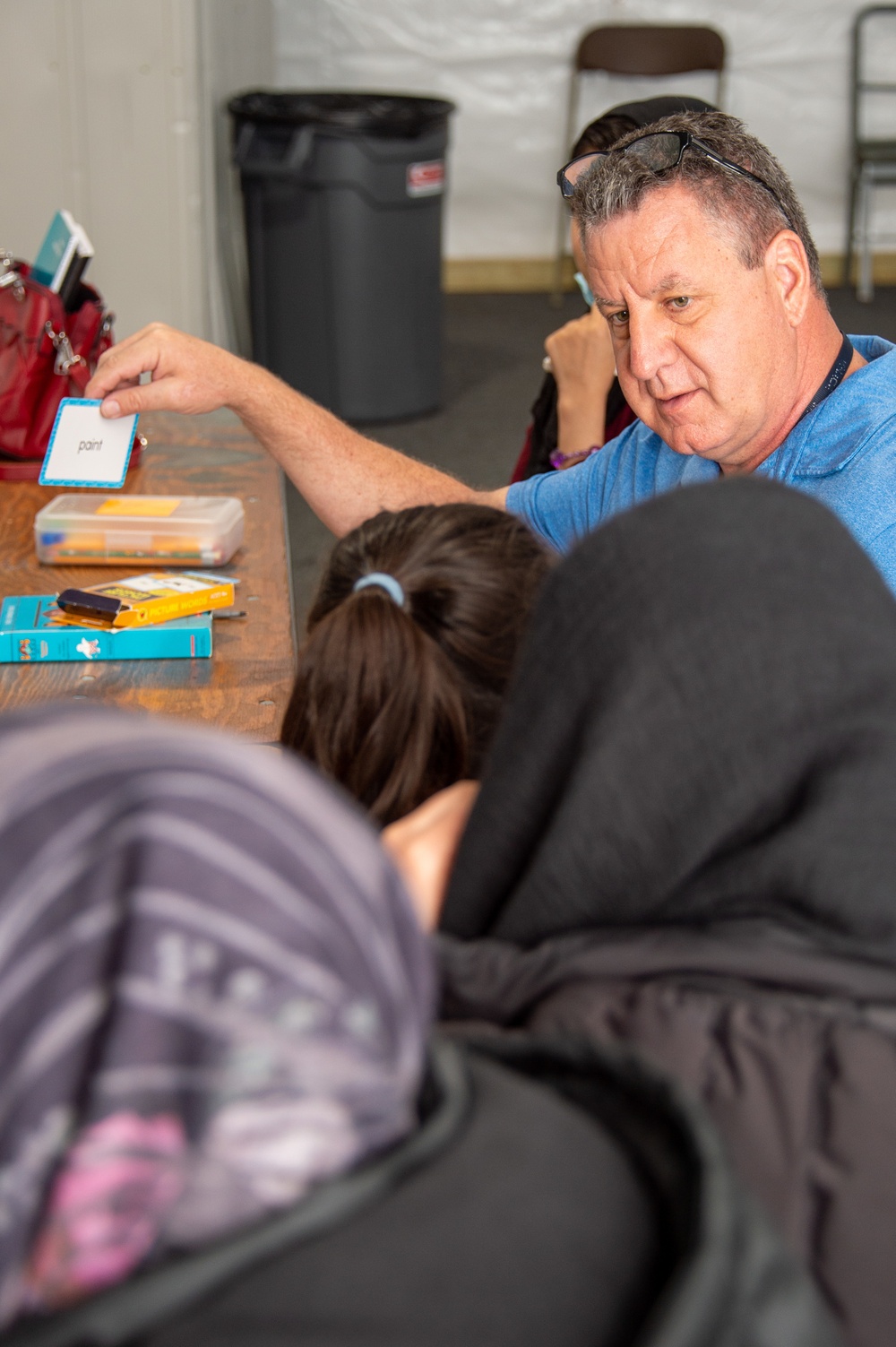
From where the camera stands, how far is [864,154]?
17.5 feet

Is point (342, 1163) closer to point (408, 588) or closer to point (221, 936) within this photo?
point (221, 936)

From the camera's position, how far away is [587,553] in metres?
0.65

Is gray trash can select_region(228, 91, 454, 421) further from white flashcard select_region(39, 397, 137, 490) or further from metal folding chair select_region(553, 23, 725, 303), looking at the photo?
white flashcard select_region(39, 397, 137, 490)

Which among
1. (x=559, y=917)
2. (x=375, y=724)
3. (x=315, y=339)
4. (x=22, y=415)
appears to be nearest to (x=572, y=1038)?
(x=559, y=917)

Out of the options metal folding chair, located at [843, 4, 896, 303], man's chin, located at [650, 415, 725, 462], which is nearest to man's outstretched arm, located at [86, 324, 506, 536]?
man's chin, located at [650, 415, 725, 462]

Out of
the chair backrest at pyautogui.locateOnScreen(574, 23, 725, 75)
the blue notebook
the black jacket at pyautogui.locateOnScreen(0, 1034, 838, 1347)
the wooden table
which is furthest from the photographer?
the chair backrest at pyautogui.locateOnScreen(574, 23, 725, 75)

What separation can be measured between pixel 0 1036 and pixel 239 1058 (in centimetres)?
7

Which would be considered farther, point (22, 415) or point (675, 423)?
point (22, 415)

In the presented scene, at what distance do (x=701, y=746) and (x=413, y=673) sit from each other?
31 cm

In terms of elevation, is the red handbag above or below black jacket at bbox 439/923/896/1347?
below

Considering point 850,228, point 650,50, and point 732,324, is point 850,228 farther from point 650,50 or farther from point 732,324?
point 732,324

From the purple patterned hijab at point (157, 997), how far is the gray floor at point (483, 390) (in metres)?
2.46

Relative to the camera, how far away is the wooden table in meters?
1.30

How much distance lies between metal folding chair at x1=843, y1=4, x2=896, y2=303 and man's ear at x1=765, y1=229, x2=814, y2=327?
4367 mm
